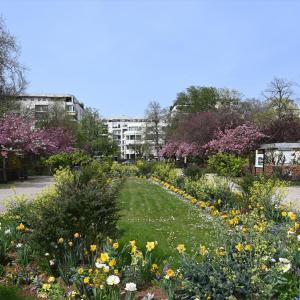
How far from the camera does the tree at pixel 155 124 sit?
87125mm

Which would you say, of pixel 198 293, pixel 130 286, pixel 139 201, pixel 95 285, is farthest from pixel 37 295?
pixel 139 201

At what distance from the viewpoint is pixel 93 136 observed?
6956 centimetres

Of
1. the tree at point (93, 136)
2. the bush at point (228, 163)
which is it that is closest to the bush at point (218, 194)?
the bush at point (228, 163)

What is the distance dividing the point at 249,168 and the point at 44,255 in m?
31.0

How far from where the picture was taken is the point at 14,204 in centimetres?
863

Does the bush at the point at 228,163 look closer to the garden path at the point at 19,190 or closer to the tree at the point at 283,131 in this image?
the tree at the point at 283,131

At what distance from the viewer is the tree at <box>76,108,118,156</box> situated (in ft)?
217

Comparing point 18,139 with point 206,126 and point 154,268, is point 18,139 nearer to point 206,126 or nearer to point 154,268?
point 206,126

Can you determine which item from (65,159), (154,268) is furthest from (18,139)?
(154,268)

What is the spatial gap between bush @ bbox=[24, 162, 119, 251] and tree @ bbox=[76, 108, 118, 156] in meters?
57.9

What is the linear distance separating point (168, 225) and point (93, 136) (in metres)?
60.4

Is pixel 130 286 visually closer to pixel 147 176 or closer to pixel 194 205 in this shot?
pixel 194 205

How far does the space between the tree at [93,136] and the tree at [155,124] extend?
50.7 feet

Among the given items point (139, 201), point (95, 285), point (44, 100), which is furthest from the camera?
point (44, 100)
